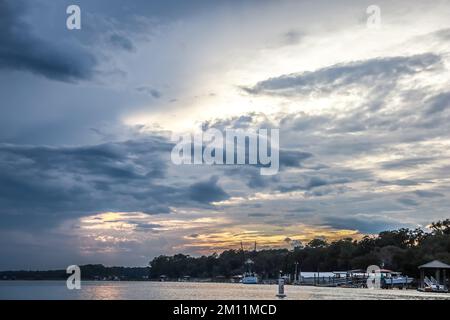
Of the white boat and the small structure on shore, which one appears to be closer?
the small structure on shore

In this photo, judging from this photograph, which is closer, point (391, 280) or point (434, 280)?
point (434, 280)

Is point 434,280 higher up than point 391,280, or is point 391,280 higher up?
point 434,280

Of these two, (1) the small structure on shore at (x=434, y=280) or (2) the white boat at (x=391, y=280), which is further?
(2) the white boat at (x=391, y=280)
